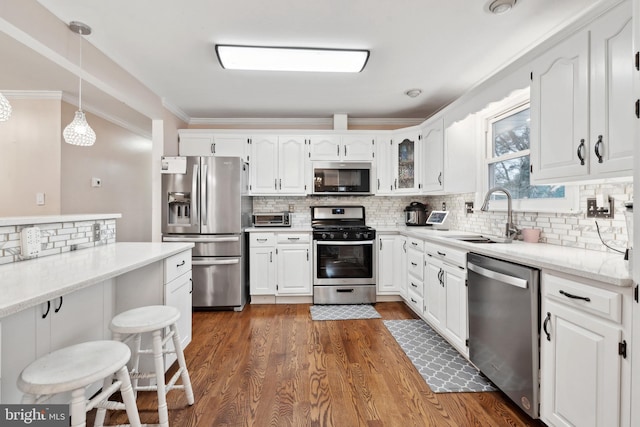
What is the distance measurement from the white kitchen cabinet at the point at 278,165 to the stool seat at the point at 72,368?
2.77 metres

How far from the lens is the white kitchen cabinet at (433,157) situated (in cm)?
321

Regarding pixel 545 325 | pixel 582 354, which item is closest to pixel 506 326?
pixel 545 325

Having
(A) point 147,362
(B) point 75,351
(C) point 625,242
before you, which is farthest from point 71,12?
(C) point 625,242

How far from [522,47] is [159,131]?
358 cm

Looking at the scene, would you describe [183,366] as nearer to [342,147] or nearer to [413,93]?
[342,147]

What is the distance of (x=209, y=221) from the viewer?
334cm

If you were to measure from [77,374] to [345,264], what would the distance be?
2.80 m

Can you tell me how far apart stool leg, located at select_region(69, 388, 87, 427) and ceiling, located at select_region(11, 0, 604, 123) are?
2.07 m

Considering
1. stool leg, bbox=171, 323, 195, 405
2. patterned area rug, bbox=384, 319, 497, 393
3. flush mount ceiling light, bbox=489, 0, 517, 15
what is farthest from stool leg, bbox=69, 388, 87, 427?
flush mount ceiling light, bbox=489, 0, 517, 15

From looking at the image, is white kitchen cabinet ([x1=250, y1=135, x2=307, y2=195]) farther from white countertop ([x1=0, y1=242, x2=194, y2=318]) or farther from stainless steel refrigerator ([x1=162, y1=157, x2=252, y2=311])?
white countertop ([x1=0, y1=242, x2=194, y2=318])

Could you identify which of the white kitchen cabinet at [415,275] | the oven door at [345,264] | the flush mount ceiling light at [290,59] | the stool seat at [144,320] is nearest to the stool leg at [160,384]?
the stool seat at [144,320]

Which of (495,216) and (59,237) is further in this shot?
(495,216)

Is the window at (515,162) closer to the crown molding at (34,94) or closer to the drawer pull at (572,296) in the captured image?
the drawer pull at (572,296)

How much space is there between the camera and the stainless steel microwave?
382 centimetres
